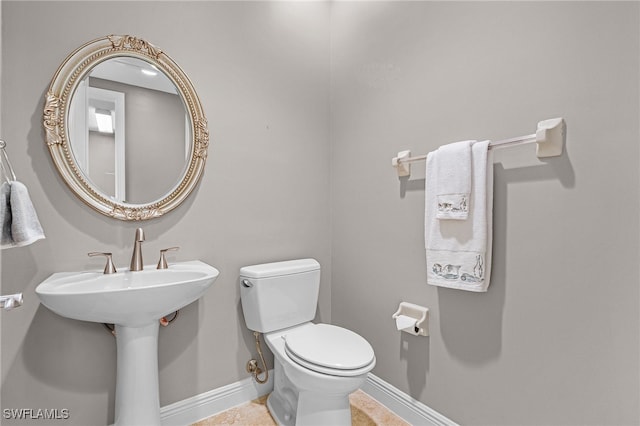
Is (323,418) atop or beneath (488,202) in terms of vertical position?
beneath

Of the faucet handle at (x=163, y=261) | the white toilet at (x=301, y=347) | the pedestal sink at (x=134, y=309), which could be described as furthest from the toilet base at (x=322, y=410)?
the faucet handle at (x=163, y=261)

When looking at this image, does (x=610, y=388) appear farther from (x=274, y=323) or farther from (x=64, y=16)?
(x=64, y=16)

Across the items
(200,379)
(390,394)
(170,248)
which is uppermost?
(170,248)

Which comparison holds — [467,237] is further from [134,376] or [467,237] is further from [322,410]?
[134,376]

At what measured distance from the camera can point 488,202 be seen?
1268mm

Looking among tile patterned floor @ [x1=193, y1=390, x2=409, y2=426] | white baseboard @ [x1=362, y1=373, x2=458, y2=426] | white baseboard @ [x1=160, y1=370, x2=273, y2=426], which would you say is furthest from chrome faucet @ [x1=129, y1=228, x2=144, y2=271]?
white baseboard @ [x1=362, y1=373, x2=458, y2=426]

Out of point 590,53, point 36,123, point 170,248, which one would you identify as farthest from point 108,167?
point 590,53

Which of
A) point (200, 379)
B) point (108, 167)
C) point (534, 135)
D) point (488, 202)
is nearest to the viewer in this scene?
point (534, 135)

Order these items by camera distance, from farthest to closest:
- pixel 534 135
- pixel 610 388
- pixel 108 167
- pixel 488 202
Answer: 1. pixel 108 167
2. pixel 488 202
3. pixel 534 135
4. pixel 610 388

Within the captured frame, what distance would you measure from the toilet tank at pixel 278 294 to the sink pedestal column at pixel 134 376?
46 centimetres

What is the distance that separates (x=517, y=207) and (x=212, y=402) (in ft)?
5.61

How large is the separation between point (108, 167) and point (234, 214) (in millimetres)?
606

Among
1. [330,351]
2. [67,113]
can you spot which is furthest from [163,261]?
[330,351]

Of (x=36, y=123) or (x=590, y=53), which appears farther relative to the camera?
(x=36, y=123)
